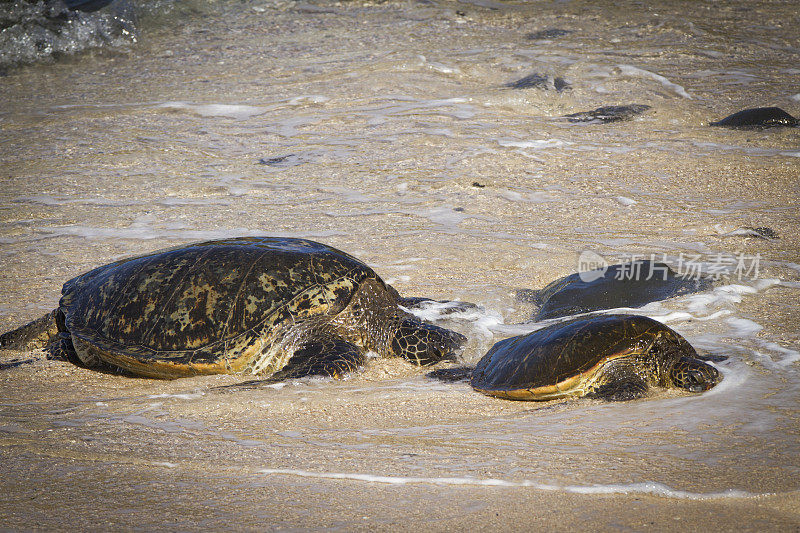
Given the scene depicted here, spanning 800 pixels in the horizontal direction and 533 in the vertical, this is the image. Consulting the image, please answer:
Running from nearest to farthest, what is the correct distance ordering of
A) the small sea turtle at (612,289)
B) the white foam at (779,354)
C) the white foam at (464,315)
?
the white foam at (779,354) < the white foam at (464,315) < the small sea turtle at (612,289)

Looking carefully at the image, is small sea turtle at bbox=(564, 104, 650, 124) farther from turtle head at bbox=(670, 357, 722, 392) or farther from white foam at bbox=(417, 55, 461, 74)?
turtle head at bbox=(670, 357, 722, 392)

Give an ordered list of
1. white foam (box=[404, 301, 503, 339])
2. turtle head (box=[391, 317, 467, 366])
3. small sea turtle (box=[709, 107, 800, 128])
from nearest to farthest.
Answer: turtle head (box=[391, 317, 467, 366]) → white foam (box=[404, 301, 503, 339]) → small sea turtle (box=[709, 107, 800, 128])

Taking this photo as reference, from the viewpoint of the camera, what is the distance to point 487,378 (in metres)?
3.84

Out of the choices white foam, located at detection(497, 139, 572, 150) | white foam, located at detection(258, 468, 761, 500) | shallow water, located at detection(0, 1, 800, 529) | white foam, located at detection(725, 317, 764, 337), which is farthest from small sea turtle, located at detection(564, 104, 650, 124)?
white foam, located at detection(258, 468, 761, 500)

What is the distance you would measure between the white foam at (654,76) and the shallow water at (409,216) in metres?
0.06

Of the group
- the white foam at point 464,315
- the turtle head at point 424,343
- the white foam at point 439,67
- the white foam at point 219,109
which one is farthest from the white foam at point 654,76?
the turtle head at point 424,343

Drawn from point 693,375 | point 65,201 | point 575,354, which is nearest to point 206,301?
point 575,354

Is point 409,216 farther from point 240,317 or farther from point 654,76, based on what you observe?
point 654,76

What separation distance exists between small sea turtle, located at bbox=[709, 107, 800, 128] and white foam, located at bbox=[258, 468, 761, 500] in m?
7.32

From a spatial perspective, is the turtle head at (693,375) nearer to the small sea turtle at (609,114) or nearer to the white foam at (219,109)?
the small sea turtle at (609,114)

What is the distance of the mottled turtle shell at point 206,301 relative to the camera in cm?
407

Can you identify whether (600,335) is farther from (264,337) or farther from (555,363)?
(264,337)

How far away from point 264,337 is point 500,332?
157 cm

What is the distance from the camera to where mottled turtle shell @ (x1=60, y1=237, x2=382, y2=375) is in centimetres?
407
